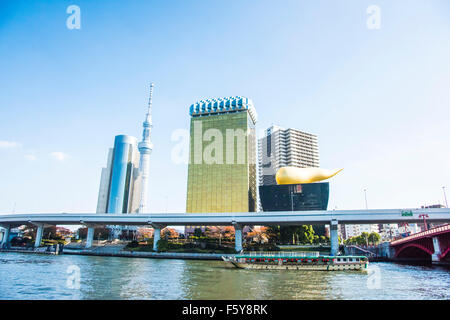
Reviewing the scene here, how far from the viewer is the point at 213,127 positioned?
134 metres

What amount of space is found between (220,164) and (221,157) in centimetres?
328

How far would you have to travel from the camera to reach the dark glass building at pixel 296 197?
8806 cm

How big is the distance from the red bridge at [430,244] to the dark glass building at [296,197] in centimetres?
2831

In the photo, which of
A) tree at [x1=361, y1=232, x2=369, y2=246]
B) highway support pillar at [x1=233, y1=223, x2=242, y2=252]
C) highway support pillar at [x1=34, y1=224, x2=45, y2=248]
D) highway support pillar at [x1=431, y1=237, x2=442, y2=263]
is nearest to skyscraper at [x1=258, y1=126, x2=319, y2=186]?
tree at [x1=361, y1=232, x2=369, y2=246]

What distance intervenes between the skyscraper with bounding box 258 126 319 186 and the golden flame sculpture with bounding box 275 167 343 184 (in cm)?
→ 4882

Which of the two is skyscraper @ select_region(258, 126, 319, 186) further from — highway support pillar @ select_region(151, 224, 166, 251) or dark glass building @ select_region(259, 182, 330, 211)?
highway support pillar @ select_region(151, 224, 166, 251)

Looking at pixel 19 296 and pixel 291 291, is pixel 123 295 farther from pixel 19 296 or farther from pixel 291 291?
pixel 291 291

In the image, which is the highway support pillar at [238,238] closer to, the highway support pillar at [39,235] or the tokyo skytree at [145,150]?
the highway support pillar at [39,235]

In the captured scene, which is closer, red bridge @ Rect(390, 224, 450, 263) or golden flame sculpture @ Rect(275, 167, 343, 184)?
red bridge @ Rect(390, 224, 450, 263)

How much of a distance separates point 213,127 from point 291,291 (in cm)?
11446

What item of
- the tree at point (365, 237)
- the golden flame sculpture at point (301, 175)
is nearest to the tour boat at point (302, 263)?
the golden flame sculpture at point (301, 175)

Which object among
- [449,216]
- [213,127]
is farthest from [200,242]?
[213,127]

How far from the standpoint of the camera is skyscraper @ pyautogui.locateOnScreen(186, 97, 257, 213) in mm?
125144
